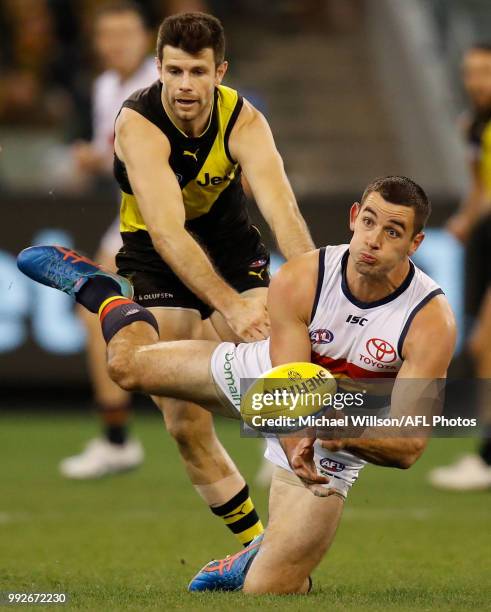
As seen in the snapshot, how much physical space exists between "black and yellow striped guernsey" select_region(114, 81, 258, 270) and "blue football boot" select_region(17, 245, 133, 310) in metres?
0.34

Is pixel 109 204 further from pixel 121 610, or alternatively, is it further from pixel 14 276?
pixel 121 610

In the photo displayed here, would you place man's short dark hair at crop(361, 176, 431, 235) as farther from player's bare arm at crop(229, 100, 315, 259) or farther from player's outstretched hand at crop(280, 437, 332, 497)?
player's outstretched hand at crop(280, 437, 332, 497)

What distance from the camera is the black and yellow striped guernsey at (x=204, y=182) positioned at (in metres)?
6.51

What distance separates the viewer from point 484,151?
386 inches

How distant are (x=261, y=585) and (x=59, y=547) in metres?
1.66

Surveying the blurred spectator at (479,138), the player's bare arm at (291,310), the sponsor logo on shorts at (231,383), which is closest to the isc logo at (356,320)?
the player's bare arm at (291,310)

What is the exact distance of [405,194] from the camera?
552 centimetres

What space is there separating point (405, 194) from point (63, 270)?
1.84 meters

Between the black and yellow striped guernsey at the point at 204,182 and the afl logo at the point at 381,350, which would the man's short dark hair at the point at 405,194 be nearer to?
the afl logo at the point at 381,350

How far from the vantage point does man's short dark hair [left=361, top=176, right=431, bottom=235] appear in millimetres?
5523

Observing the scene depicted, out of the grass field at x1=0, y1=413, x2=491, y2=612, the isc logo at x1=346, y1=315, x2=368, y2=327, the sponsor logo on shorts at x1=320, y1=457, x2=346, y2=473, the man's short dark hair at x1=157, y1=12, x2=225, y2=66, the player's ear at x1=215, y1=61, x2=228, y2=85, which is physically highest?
the man's short dark hair at x1=157, y1=12, x2=225, y2=66

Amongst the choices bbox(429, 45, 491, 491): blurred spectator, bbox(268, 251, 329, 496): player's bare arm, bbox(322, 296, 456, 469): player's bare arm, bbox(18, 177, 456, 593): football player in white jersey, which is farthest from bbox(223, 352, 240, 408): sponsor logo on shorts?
bbox(429, 45, 491, 491): blurred spectator

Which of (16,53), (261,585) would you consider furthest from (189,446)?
(16,53)

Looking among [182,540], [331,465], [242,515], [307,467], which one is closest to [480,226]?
[182,540]
